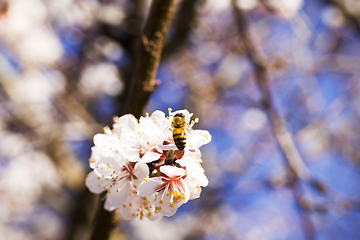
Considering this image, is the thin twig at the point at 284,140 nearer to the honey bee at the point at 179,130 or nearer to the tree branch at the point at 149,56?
the tree branch at the point at 149,56

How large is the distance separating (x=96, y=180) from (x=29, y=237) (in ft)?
23.4

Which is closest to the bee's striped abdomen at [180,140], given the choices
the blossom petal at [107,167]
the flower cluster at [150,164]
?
the flower cluster at [150,164]

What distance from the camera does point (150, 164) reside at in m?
0.94

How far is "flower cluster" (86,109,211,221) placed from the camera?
85 cm

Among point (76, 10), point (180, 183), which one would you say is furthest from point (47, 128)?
point (180, 183)

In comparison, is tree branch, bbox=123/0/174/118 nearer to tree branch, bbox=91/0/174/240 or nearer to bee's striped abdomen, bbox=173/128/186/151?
tree branch, bbox=91/0/174/240

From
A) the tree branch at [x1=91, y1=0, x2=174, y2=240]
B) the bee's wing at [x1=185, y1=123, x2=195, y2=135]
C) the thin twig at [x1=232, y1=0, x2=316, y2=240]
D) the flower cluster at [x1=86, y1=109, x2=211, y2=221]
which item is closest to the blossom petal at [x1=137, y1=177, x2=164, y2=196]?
the flower cluster at [x1=86, y1=109, x2=211, y2=221]

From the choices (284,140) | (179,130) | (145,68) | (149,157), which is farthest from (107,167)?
(284,140)

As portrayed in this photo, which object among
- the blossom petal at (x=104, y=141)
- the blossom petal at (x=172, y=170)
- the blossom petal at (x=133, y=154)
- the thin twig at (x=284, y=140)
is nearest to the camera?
the blossom petal at (x=172, y=170)

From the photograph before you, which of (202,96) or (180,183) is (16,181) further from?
(180,183)

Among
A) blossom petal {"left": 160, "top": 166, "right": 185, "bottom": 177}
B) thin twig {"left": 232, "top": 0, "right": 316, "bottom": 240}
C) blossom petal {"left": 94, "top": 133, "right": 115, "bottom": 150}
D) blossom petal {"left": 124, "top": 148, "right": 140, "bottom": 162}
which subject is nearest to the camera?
blossom petal {"left": 160, "top": 166, "right": 185, "bottom": 177}

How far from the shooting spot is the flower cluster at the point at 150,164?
846mm

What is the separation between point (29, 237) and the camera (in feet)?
20.9

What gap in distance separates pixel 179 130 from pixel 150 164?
0.20 meters
